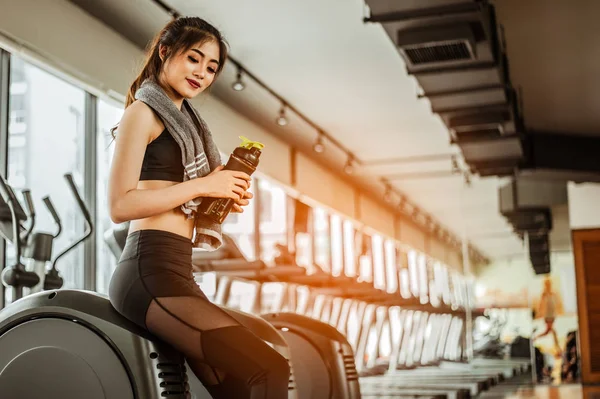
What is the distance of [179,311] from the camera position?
1728 mm

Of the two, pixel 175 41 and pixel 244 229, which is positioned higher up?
pixel 244 229

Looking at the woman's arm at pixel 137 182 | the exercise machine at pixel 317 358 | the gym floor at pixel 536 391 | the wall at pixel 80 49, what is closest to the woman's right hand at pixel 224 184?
the woman's arm at pixel 137 182

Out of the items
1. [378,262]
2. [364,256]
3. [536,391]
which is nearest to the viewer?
[536,391]

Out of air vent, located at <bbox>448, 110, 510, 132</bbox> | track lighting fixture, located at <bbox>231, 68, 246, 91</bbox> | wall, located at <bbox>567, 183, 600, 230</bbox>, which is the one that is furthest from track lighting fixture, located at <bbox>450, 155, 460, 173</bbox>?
track lighting fixture, located at <bbox>231, 68, 246, 91</bbox>

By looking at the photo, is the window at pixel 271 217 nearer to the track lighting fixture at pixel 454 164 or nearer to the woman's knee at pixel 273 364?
the track lighting fixture at pixel 454 164

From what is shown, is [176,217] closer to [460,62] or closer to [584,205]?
[460,62]

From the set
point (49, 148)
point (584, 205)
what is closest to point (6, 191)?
point (49, 148)

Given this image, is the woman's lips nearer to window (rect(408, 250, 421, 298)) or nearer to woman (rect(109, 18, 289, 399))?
woman (rect(109, 18, 289, 399))

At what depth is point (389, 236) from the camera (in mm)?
13648

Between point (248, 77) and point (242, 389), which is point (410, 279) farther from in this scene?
point (242, 389)

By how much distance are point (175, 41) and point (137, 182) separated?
1.22 feet

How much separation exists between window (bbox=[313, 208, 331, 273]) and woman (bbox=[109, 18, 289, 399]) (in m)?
8.37

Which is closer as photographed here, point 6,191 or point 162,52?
point 162,52

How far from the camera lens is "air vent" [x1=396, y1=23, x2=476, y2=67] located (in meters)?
4.54
